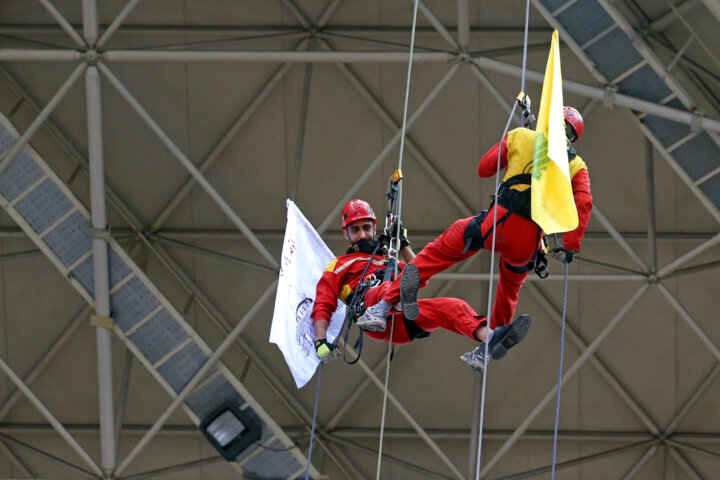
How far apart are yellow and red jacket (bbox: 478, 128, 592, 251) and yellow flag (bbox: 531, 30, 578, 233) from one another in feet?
2.73

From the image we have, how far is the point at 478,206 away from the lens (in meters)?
17.9

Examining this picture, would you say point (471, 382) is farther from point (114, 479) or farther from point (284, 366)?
point (114, 479)

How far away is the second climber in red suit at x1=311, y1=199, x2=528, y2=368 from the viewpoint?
412 inches

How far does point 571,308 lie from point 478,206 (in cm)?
215

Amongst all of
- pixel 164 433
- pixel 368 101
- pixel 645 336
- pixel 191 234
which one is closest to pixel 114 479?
pixel 164 433

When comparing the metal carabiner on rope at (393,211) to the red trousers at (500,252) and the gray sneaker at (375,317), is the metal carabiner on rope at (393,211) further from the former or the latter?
the gray sneaker at (375,317)

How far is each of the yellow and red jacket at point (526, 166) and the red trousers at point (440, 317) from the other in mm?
1048

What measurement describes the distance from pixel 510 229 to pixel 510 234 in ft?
0.15

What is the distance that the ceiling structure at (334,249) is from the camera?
17094 mm

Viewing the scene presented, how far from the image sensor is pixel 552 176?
905 centimetres

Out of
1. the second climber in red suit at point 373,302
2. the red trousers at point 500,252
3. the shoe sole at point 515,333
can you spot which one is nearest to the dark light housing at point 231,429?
the second climber in red suit at point 373,302

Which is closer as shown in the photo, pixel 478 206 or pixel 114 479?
pixel 114 479

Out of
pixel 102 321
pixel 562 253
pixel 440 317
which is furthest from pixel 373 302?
pixel 102 321

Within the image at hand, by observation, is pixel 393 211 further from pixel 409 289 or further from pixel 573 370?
pixel 573 370
